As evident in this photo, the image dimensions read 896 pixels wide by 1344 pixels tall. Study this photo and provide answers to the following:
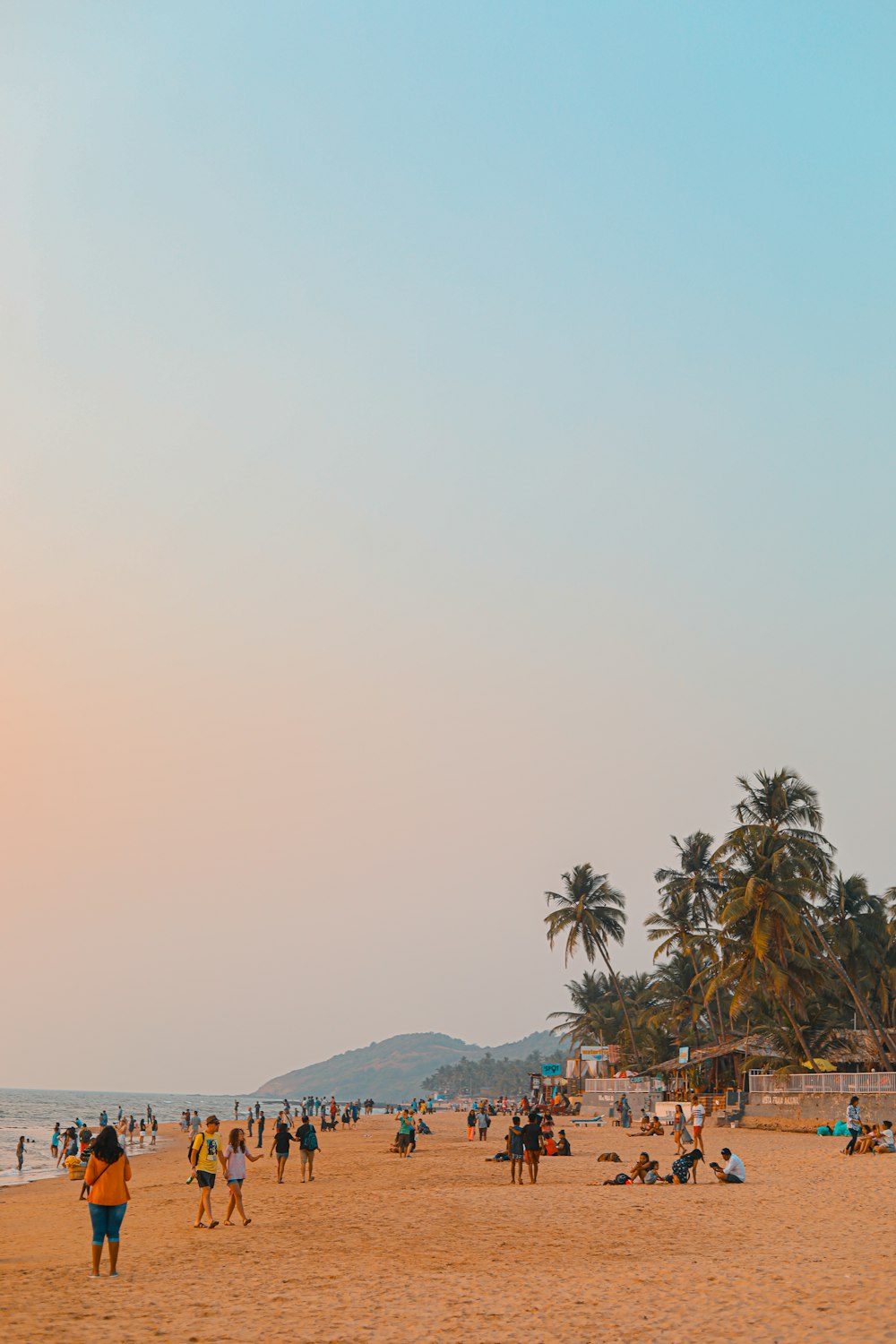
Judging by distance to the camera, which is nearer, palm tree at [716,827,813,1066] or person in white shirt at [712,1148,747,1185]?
person in white shirt at [712,1148,747,1185]

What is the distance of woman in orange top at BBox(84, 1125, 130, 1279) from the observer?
1136cm

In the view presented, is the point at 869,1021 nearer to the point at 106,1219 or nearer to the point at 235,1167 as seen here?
the point at 235,1167

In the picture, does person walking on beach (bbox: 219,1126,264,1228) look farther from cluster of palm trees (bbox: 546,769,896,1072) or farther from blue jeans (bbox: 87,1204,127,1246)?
cluster of palm trees (bbox: 546,769,896,1072)

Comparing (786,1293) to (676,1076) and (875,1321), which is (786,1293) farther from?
(676,1076)

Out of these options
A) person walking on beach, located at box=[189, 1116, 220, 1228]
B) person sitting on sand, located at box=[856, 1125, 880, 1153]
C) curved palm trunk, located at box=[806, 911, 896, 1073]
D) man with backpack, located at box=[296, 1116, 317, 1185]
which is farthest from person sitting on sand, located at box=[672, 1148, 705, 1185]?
curved palm trunk, located at box=[806, 911, 896, 1073]

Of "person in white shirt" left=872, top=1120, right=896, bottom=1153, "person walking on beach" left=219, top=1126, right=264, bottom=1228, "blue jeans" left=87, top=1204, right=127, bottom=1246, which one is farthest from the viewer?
"person in white shirt" left=872, top=1120, right=896, bottom=1153

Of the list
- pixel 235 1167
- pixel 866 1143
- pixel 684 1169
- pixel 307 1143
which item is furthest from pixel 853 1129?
pixel 235 1167

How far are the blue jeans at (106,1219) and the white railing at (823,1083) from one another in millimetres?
29066

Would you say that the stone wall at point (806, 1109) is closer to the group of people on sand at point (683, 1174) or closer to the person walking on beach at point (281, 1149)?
the group of people on sand at point (683, 1174)

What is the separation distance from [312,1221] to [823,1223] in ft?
24.0

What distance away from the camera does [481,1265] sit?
12812 mm

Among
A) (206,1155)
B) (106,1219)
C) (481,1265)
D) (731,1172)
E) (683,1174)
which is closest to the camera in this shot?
(106,1219)

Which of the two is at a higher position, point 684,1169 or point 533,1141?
point 533,1141

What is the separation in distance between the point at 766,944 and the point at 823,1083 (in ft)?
18.0
